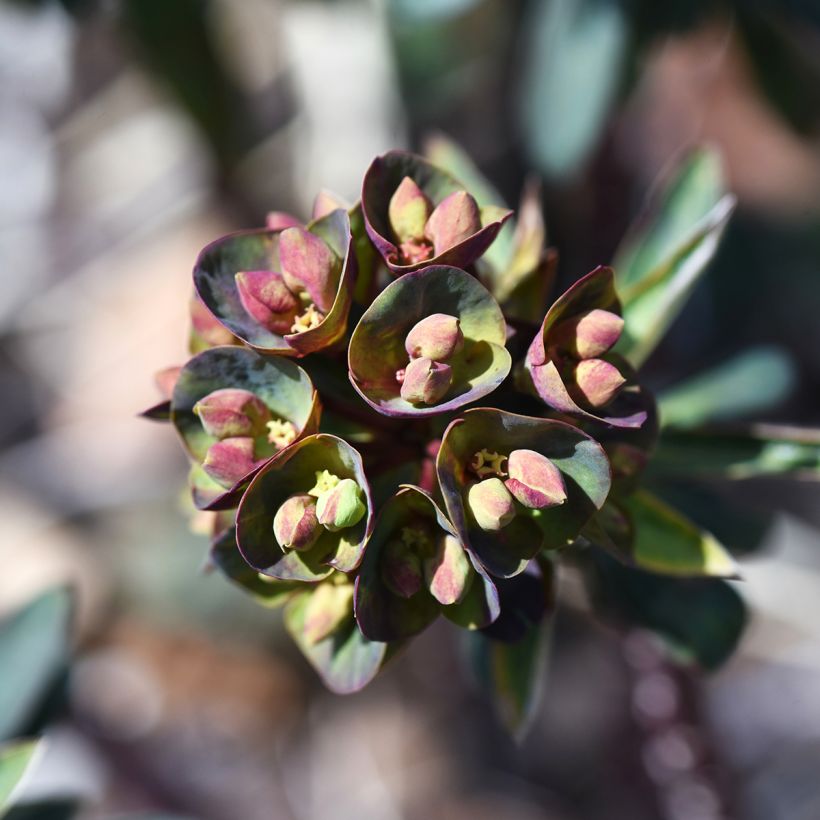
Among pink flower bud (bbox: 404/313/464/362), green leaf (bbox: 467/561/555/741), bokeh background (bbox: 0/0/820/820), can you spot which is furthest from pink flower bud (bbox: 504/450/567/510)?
bokeh background (bbox: 0/0/820/820)

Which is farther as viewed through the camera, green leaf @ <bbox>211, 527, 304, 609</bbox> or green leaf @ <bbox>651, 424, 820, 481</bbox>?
green leaf @ <bbox>651, 424, 820, 481</bbox>

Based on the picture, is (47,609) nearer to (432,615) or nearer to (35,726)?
(35,726)

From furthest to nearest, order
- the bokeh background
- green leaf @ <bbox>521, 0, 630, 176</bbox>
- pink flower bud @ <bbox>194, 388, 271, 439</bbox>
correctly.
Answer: the bokeh background, green leaf @ <bbox>521, 0, 630, 176</bbox>, pink flower bud @ <bbox>194, 388, 271, 439</bbox>

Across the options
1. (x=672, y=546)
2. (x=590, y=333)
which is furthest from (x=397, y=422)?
(x=672, y=546)

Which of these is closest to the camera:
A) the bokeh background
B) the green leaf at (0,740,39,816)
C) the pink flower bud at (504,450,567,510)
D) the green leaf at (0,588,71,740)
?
the pink flower bud at (504,450,567,510)

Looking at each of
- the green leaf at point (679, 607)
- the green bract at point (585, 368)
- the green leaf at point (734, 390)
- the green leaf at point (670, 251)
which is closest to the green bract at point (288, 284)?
the green bract at point (585, 368)

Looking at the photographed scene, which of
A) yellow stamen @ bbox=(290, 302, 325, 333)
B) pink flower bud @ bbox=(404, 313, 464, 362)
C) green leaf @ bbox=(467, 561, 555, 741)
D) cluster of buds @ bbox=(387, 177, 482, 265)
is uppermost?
cluster of buds @ bbox=(387, 177, 482, 265)

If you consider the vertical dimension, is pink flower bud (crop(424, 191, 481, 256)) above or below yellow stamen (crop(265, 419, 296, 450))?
above

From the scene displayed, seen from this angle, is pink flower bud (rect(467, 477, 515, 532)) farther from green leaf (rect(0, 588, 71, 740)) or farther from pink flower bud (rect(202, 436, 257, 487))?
green leaf (rect(0, 588, 71, 740))
